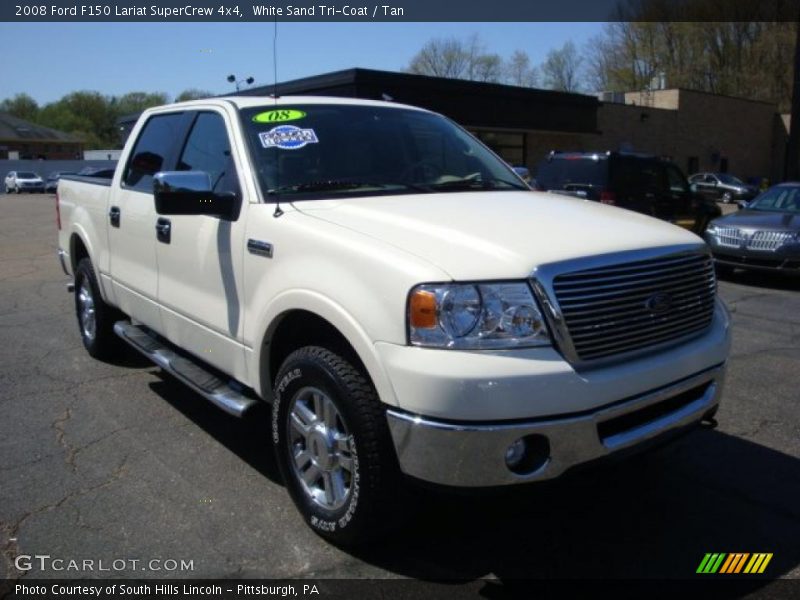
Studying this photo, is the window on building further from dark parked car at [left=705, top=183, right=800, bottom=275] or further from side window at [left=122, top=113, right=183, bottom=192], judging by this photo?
side window at [left=122, top=113, right=183, bottom=192]

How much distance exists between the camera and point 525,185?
434cm

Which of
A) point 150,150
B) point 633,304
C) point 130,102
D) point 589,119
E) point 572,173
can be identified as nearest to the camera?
point 633,304

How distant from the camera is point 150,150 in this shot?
5.02 meters

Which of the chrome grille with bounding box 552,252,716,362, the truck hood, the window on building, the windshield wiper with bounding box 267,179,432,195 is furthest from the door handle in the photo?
the window on building

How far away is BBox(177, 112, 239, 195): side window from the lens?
3871 mm

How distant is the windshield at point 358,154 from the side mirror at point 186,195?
263 mm

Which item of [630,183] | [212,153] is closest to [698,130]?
[630,183]

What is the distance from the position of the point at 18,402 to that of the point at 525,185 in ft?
12.5

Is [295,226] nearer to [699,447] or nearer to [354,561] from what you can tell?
[354,561]

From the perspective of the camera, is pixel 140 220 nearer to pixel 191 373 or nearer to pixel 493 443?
pixel 191 373

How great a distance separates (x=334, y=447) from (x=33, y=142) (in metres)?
87.6

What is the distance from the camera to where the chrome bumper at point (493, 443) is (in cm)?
255

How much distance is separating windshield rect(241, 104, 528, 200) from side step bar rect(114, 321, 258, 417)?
3.45ft

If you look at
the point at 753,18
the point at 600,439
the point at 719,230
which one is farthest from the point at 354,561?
the point at 753,18
